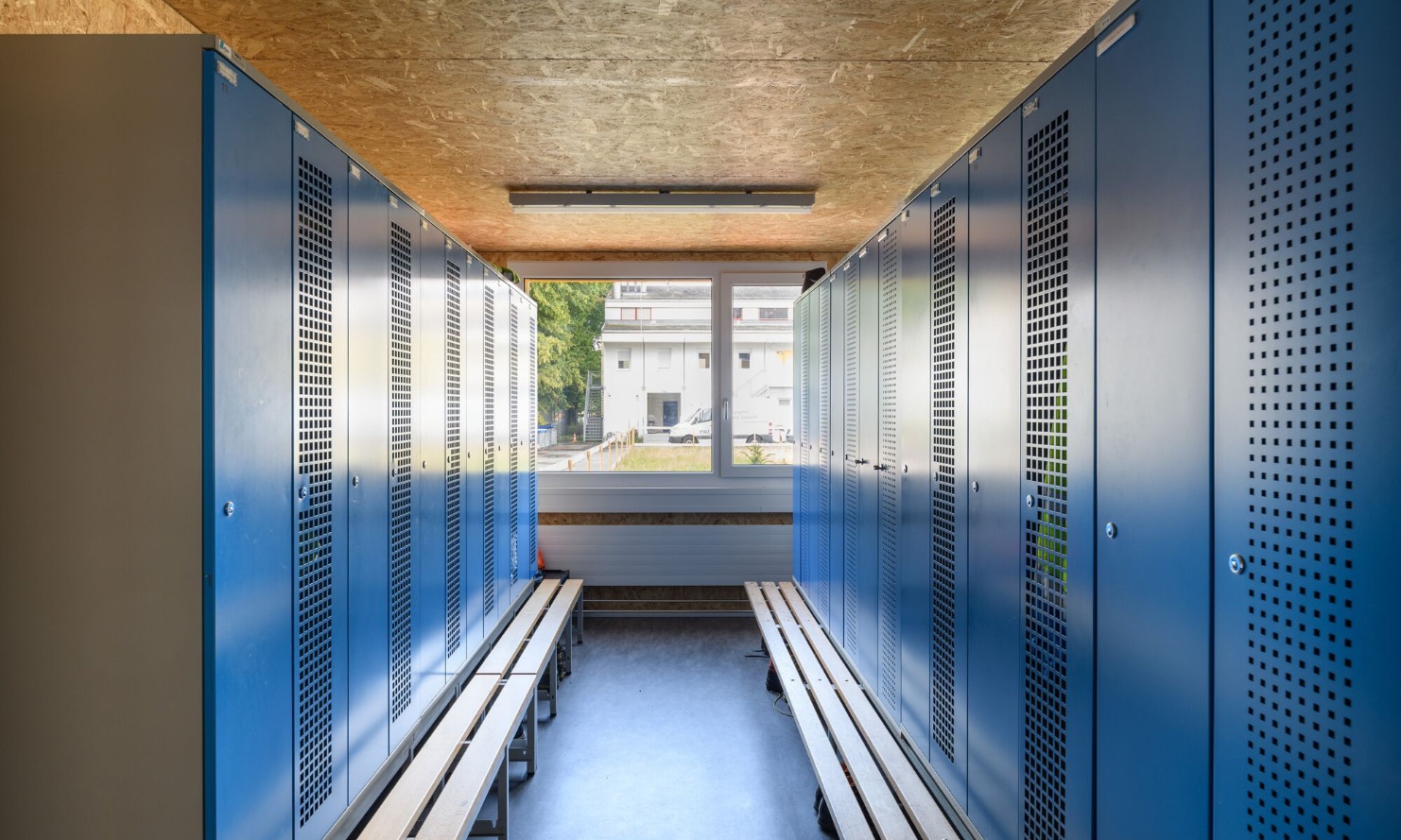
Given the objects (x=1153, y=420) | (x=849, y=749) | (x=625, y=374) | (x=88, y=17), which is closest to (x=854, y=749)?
(x=849, y=749)

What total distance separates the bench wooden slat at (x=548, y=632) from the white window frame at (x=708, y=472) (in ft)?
2.66

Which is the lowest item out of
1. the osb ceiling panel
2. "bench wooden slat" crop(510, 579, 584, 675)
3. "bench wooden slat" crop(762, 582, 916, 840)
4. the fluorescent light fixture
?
"bench wooden slat" crop(510, 579, 584, 675)

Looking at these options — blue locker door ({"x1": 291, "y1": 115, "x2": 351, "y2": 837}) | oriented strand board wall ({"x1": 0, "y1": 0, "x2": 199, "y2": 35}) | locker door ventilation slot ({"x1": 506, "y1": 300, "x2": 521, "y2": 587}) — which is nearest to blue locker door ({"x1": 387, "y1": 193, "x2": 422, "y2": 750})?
blue locker door ({"x1": 291, "y1": 115, "x2": 351, "y2": 837})

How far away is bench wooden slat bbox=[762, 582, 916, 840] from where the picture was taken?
1.90 metres

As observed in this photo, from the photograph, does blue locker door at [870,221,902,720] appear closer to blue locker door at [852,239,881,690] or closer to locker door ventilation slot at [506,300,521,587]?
blue locker door at [852,239,881,690]

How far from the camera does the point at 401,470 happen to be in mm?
2189

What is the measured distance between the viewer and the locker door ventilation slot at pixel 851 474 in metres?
2.98

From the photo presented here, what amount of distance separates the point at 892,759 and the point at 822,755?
297 mm

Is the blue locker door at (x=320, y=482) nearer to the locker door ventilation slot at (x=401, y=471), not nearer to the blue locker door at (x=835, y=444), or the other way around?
the locker door ventilation slot at (x=401, y=471)

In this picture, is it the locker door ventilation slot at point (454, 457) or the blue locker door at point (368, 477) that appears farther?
the locker door ventilation slot at point (454, 457)

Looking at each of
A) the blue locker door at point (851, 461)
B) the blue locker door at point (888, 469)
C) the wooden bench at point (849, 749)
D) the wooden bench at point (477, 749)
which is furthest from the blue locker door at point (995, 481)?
the wooden bench at point (477, 749)

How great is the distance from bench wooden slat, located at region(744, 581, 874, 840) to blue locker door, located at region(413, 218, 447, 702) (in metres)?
1.36

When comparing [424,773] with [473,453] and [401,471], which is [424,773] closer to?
[401,471]

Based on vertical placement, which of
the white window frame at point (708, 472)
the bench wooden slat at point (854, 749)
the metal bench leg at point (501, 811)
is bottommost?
the metal bench leg at point (501, 811)
